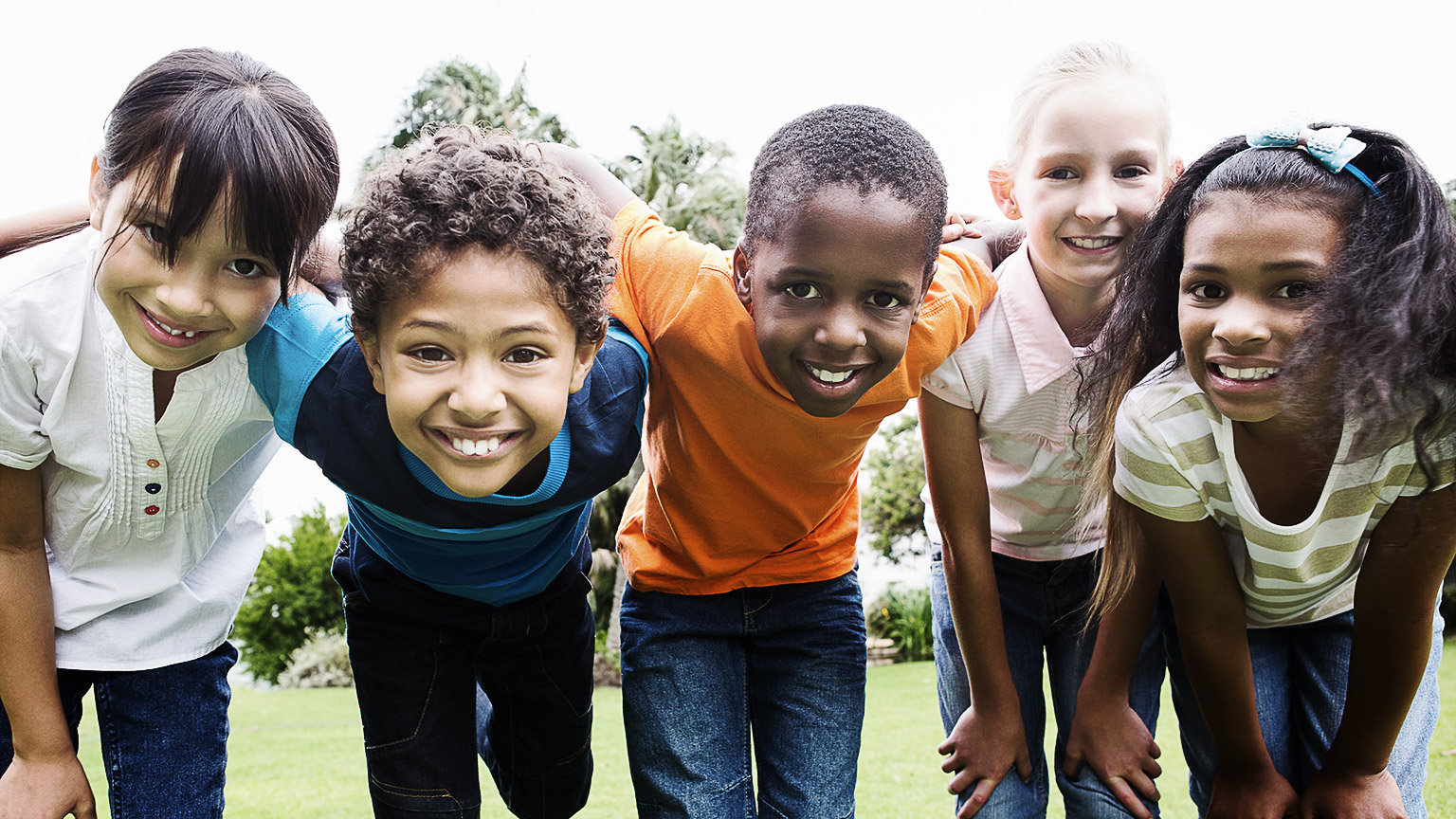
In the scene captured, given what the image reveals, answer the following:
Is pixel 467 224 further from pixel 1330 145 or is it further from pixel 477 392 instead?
pixel 1330 145

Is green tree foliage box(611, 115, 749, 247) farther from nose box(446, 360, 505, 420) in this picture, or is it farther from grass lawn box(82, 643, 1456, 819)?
nose box(446, 360, 505, 420)

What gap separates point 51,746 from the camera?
2.27m

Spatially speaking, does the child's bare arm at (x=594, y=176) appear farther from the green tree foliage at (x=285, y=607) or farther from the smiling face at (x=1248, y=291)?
the green tree foliage at (x=285, y=607)

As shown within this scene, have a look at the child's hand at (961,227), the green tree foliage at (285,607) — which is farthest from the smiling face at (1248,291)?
the green tree foliage at (285,607)

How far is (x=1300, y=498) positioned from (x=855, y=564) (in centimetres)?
107

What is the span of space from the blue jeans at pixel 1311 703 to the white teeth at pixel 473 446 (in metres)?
1.72

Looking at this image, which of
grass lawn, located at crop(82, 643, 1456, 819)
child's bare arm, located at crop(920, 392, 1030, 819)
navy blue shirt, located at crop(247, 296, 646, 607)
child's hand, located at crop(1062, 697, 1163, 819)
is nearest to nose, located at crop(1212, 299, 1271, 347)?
child's bare arm, located at crop(920, 392, 1030, 819)

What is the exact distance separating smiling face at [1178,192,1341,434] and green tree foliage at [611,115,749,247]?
11.1 metres

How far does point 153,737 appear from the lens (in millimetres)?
2457

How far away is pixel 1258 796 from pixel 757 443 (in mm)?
1397

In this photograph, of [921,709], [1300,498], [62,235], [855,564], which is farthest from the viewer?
[921,709]

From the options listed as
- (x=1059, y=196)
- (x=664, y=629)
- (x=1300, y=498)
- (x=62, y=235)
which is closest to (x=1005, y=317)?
Result: (x=1059, y=196)

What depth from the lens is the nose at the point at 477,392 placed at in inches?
75.7

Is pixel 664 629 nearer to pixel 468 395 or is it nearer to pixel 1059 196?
pixel 468 395
